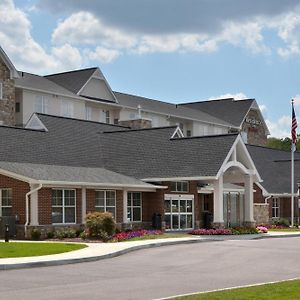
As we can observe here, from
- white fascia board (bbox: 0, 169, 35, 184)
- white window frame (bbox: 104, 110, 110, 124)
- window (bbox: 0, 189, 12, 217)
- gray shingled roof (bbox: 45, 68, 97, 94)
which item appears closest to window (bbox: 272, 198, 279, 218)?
white window frame (bbox: 104, 110, 110, 124)

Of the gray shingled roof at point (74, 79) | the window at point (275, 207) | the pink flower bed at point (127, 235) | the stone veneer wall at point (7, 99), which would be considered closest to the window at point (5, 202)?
the pink flower bed at point (127, 235)

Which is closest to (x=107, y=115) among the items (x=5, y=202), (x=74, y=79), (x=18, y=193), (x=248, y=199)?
(x=74, y=79)

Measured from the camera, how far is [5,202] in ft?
106

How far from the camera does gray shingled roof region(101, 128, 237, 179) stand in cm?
3781

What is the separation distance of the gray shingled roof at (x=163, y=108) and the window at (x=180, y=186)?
2216 cm

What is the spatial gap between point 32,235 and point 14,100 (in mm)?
20179

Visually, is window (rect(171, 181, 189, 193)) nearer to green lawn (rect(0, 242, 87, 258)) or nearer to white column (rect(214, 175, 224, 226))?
white column (rect(214, 175, 224, 226))

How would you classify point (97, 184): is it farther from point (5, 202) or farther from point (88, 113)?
point (88, 113)

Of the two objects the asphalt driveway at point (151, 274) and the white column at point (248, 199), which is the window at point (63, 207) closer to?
the asphalt driveway at point (151, 274)

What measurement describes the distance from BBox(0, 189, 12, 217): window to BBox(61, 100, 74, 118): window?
22.3 m

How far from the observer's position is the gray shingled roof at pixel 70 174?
31.9 meters

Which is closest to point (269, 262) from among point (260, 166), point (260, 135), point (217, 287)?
point (217, 287)

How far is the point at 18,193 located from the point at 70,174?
3.31 meters

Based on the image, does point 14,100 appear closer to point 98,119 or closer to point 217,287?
point 98,119
